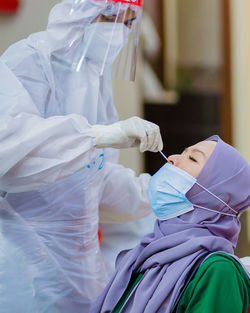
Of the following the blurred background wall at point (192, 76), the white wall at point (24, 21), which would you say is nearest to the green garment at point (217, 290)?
the white wall at point (24, 21)

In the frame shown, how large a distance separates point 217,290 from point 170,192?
0.34 metres

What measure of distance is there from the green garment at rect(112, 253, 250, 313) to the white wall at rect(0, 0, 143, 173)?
1141mm

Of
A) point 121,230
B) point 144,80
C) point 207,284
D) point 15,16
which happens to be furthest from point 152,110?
point 207,284

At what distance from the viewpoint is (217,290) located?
1612 mm

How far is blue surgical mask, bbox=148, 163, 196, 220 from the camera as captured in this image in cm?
180

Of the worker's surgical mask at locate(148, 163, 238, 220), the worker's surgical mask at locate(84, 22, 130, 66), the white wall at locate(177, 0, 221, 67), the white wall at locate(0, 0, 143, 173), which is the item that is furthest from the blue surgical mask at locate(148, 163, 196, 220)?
the white wall at locate(177, 0, 221, 67)

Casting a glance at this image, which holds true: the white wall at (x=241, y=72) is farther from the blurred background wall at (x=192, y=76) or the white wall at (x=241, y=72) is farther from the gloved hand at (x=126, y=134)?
the gloved hand at (x=126, y=134)

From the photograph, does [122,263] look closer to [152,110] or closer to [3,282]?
[3,282]

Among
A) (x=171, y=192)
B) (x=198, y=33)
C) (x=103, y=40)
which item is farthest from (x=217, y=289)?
(x=198, y=33)

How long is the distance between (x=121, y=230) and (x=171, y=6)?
404 centimetres

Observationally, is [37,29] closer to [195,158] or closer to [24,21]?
[24,21]

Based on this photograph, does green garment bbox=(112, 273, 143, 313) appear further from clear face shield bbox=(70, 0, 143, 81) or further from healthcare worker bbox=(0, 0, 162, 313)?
clear face shield bbox=(70, 0, 143, 81)

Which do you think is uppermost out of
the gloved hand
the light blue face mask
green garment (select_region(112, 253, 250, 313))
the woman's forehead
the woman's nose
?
the gloved hand

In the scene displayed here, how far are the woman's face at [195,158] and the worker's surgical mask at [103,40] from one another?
464 millimetres
